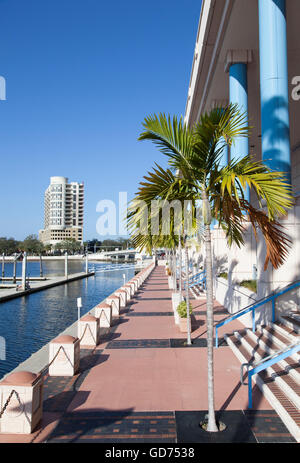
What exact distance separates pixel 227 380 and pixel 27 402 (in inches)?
179

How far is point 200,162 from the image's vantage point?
21.2 feet

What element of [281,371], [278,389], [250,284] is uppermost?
[250,284]

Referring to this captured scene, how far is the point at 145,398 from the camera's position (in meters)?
7.25

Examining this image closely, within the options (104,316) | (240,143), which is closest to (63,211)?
(240,143)

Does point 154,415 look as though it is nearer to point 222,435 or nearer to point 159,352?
point 222,435

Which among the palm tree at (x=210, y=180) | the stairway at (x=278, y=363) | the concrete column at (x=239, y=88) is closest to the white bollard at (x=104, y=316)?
the stairway at (x=278, y=363)

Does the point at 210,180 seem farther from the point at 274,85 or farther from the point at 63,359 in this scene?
the point at 274,85

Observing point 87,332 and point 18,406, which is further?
point 87,332

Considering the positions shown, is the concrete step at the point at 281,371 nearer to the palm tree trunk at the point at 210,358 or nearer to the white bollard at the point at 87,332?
the palm tree trunk at the point at 210,358

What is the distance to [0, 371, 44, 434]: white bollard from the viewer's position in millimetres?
5988

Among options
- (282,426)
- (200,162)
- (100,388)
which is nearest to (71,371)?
(100,388)

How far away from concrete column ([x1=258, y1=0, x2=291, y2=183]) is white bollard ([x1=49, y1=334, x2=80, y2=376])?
27.5ft

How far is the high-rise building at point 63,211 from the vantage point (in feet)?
609

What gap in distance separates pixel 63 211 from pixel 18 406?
194m
